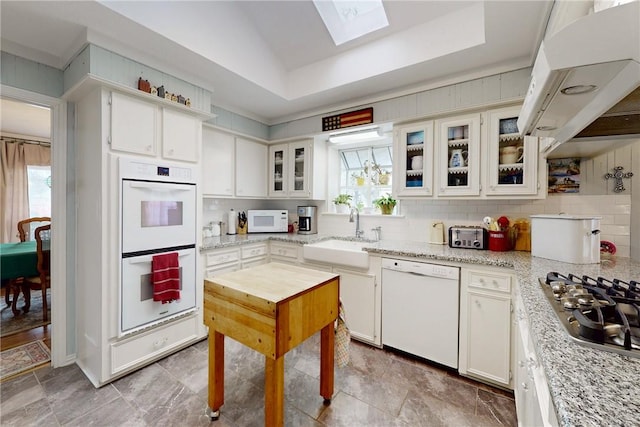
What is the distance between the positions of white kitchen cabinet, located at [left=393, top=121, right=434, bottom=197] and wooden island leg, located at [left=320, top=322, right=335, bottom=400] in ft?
5.16

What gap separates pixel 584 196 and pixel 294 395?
275 centimetres

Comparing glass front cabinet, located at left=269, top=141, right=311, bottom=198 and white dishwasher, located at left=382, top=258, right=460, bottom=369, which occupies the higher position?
glass front cabinet, located at left=269, top=141, right=311, bottom=198

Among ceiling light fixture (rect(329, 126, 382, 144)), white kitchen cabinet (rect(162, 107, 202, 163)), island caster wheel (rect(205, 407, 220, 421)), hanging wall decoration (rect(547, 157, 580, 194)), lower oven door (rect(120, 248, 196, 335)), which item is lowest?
island caster wheel (rect(205, 407, 220, 421))

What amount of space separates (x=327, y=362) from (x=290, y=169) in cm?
250

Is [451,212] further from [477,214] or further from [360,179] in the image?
[360,179]

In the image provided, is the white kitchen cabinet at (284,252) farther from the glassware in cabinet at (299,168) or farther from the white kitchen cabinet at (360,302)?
the glassware in cabinet at (299,168)

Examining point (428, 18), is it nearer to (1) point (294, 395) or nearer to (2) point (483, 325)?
(2) point (483, 325)

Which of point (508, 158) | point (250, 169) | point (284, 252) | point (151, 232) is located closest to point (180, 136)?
point (151, 232)

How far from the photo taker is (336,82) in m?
2.74

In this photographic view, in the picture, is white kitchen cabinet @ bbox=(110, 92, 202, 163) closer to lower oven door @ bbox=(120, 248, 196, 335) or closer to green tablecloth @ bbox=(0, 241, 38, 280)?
lower oven door @ bbox=(120, 248, 196, 335)

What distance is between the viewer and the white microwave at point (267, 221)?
362 centimetres

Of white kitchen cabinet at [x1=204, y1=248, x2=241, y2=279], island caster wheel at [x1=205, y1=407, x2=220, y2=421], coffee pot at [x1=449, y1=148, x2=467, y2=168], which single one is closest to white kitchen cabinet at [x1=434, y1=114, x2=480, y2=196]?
coffee pot at [x1=449, y1=148, x2=467, y2=168]

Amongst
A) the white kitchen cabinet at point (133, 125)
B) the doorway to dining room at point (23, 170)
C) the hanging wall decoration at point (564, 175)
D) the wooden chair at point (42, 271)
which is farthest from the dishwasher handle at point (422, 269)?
the doorway to dining room at point (23, 170)

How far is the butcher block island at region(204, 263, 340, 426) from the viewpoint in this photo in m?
1.40
